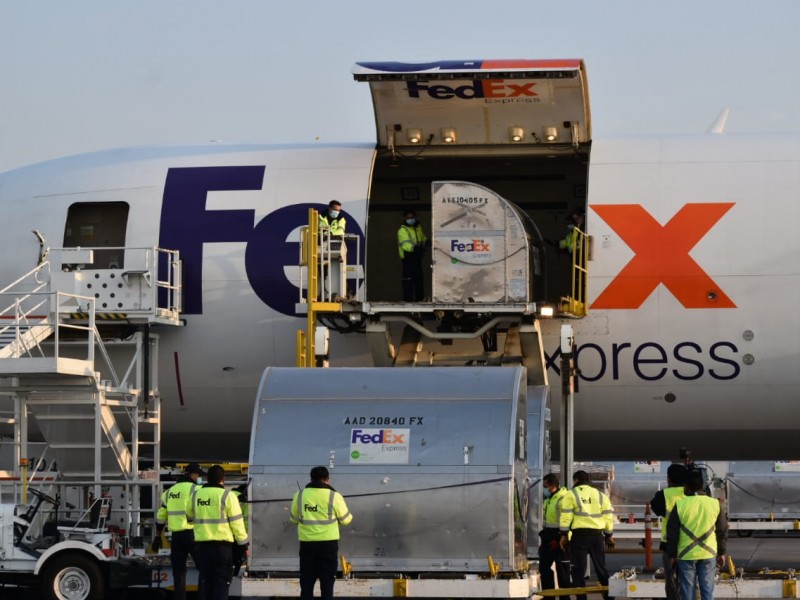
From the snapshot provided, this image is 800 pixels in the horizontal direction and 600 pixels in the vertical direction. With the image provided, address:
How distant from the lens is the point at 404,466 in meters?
17.2

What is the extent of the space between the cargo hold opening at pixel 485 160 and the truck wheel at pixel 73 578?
20.1 ft

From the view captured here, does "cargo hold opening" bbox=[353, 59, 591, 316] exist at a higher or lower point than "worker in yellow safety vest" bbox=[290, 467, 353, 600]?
higher

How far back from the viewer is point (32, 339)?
69.0ft

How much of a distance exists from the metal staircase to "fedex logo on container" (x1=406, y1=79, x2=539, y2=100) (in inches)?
182

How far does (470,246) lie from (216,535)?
250 inches

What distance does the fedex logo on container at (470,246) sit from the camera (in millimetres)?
20547

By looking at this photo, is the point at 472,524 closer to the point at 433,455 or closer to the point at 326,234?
the point at 433,455

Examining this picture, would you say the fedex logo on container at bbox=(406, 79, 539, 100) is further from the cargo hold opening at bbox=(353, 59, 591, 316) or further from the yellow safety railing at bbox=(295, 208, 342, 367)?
the yellow safety railing at bbox=(295, 208, 342, 367)

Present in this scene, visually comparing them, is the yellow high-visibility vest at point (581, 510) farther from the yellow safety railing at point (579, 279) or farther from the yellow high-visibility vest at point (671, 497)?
the yellow safety railing at point (579, 279)

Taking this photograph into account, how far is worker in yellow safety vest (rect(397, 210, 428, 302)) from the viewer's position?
21.9 metres

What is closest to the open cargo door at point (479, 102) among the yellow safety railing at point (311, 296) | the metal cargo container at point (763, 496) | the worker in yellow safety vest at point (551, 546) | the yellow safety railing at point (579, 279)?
the yellow safety railing at point (579, 279)

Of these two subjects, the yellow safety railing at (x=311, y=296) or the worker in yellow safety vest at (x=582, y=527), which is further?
the yellow safety railing at (x=311, y=296)

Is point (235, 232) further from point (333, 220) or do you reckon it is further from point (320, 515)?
point (320, 515)

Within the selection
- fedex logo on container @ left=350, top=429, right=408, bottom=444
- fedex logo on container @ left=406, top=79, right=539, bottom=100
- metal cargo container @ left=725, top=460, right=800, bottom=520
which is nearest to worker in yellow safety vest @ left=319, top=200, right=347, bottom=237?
fedex logo on container @ left=406, top=79, right=539, bottom=100
